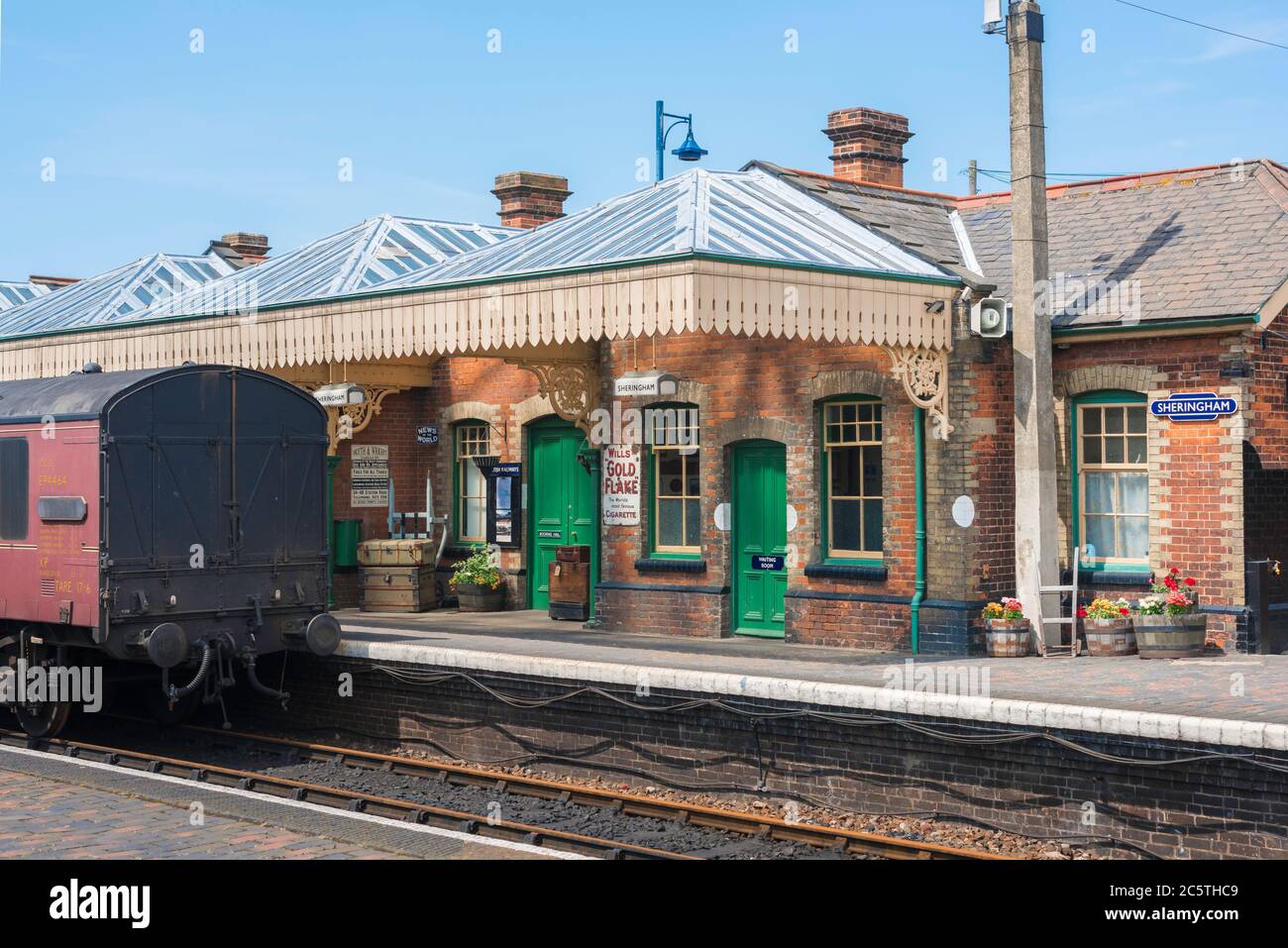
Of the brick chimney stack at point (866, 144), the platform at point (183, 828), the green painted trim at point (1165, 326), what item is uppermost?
the brick chimney stack at point (866, 144)

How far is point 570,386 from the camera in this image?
17.7 metres

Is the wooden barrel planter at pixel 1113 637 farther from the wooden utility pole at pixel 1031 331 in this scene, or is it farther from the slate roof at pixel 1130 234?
the slate roof at pixel 1130 234

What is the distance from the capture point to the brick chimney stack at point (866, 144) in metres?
19.8

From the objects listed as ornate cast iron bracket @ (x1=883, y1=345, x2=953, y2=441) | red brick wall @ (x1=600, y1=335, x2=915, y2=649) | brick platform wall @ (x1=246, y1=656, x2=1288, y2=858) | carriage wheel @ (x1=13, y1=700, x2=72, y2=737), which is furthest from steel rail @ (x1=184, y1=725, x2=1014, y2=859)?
ornate cast iron bracket @ (x1=883, y1=345, x2=953, y2=441)

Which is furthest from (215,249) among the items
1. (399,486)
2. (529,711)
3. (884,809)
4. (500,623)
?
(884,809)

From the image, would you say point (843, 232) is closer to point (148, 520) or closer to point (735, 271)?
point (735, 271)

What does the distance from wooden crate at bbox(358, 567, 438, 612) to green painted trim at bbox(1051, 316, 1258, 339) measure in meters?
9.12

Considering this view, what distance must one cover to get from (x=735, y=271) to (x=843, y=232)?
8.55 feet

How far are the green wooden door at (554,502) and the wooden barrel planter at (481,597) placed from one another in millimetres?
415

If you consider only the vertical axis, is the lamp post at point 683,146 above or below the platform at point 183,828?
above

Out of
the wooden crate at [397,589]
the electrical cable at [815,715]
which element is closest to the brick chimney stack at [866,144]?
the wooden crate at [397,589]

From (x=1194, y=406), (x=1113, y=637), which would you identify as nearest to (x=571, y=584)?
(x=1113, y=637)

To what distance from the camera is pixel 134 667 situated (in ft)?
47.4

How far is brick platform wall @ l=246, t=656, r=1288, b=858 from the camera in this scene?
9.50 metres
